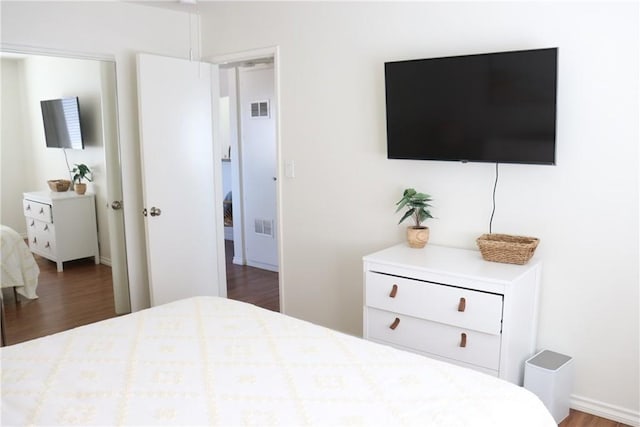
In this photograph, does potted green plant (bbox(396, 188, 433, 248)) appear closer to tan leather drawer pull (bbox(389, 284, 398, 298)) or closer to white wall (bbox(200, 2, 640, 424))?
white wall (bbox(200, 2, 640, 424))

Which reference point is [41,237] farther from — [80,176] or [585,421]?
[585,421]

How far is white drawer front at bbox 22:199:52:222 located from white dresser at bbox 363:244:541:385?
109 inches

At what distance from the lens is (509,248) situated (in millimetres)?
2643

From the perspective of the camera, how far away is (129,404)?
156 centimetres

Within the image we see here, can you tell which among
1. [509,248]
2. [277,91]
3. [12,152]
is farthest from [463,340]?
[12,152]

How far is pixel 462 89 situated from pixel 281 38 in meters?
1.48

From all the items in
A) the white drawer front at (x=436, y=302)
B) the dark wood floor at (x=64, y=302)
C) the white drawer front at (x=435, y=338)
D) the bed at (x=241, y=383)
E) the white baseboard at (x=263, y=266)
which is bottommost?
the white baseboard at (x=263, y=266)

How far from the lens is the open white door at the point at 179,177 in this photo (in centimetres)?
379

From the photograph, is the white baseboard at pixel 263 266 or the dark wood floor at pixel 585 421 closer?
the dark wood floor at pixel 585 421

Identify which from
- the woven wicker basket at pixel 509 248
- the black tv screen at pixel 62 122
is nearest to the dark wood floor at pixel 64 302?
the black tv screen at pixel 62 122

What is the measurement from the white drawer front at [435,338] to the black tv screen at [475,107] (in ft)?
2.87

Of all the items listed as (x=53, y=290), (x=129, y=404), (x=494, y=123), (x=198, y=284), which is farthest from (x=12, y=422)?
(x=53, y=290)

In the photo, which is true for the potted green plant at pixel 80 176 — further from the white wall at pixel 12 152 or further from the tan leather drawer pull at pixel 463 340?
the tan leather drawer pull at pixel 463 340

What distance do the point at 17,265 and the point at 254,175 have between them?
7.54 ft
